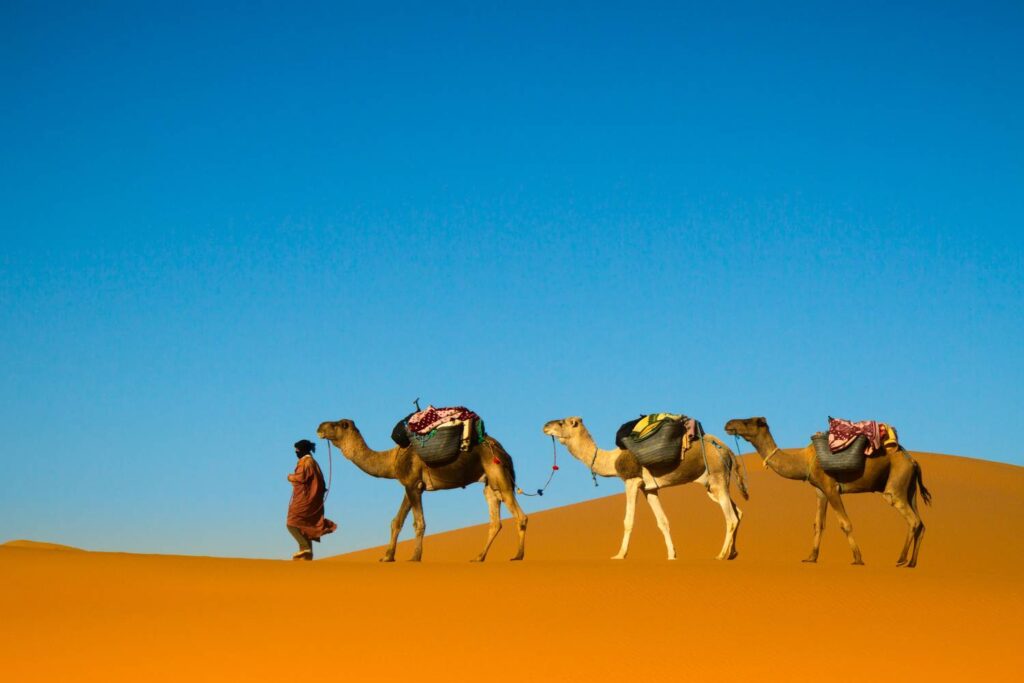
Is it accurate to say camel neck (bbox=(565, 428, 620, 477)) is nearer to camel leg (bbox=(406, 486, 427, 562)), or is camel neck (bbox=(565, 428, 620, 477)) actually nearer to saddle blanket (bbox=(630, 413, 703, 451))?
saddle blanket (bbox=(630, 413, 703, 451))

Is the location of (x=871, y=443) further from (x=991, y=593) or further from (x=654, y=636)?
(x=654, y=636)

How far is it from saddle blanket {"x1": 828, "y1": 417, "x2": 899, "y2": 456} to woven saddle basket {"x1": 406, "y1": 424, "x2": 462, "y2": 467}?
6.21m

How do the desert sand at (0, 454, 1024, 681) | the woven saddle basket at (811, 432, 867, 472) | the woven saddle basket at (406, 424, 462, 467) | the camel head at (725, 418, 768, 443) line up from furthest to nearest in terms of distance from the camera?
the camel head at (725, 418, 768, 443) < the woven saddle basket at (811, 432, 867, 472) < the woven saddle basket at (406, 424, 462, 467) < the desert sand at (0, 454, 1024, 681)

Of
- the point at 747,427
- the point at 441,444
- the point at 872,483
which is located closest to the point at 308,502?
the point at 441,444

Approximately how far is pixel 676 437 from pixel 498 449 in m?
2.80

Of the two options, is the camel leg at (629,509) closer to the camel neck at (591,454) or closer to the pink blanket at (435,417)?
the camel neck at (591,454)

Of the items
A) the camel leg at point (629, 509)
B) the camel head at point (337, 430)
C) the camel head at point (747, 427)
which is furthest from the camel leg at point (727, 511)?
the camel head at point (337, 430)

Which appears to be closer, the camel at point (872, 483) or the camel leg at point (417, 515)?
the camel leg at point (417, 515)

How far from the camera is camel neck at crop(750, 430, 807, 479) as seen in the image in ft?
64.9

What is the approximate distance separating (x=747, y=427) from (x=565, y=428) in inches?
124

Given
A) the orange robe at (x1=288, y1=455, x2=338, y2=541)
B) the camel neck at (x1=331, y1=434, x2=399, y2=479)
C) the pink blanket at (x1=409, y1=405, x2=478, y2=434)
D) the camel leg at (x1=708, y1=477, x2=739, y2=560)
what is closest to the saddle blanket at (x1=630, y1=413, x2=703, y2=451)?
the camel leg at (x1=708, y1=477, x2=739, y2=560)

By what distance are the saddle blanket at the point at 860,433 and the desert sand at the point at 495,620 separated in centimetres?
231

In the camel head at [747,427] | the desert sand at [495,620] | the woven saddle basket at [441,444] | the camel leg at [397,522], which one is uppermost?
the camel head at [747,427]

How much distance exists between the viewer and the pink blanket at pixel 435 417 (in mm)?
17766
